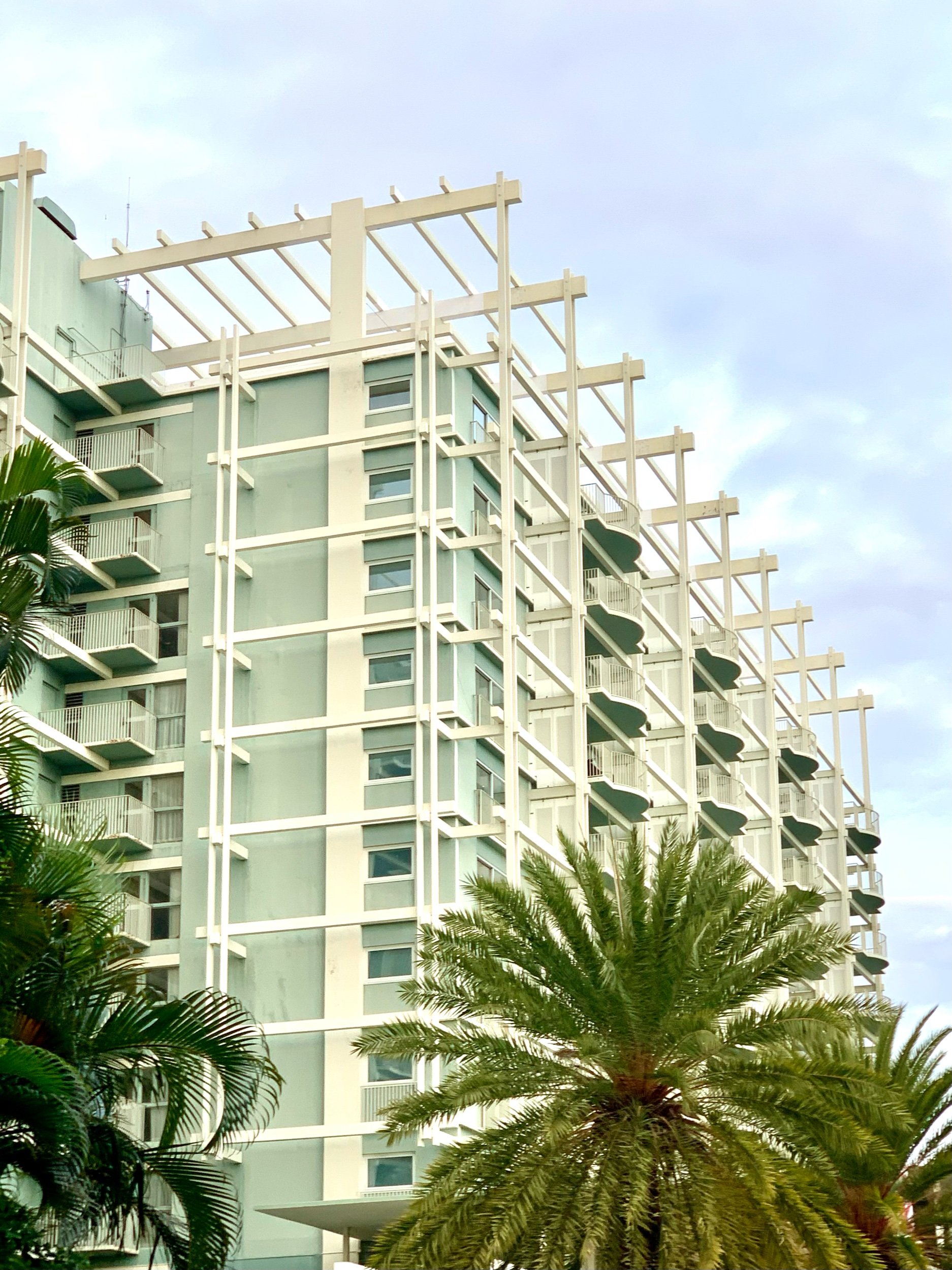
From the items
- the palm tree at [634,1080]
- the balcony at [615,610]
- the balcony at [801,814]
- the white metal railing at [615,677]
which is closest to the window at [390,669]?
the balcony at [615,610]

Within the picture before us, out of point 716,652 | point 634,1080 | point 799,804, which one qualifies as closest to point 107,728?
point 716,652

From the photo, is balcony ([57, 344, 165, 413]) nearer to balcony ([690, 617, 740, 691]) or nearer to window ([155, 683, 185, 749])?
window ([155, 683, 185, 749])

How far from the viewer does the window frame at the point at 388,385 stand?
176ft

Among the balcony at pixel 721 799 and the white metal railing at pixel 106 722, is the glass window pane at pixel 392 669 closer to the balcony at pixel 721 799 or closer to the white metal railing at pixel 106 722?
the white metal railing at pixel 106 722

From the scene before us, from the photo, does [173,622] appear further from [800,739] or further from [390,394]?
[800,739]

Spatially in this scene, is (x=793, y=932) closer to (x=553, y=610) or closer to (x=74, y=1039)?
(x=74, y=1039)

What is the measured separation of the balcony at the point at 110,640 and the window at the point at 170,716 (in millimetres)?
817

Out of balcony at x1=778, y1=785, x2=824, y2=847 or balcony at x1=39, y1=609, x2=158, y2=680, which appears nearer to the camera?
balcony at x1=39, y1=609, x2=158, y2=680

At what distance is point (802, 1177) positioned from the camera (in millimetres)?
26125

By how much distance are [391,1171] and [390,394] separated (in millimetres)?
20369

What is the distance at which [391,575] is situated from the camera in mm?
52594

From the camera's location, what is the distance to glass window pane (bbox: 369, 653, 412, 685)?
51.5m

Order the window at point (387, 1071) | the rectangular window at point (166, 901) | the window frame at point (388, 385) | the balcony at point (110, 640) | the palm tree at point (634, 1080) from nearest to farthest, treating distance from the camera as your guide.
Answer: the palm tree at point (634, 1080)
the window at point (387, 1071)
the rectangular window at point (166, 901)
the balcony at point (110, 640)
the window frame at point (388, 385)

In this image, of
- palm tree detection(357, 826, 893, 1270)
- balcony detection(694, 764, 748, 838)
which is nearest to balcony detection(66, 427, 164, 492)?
balcony detection(694, 764, 748, 838)
